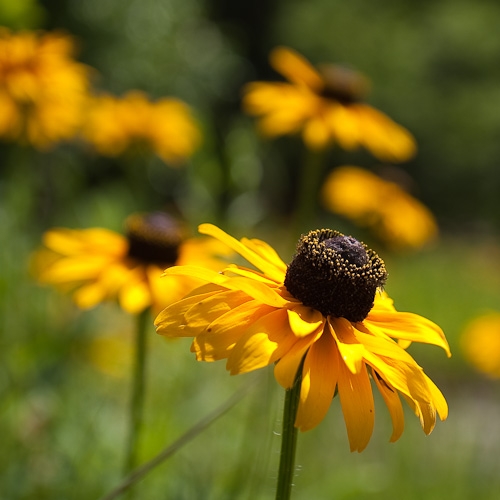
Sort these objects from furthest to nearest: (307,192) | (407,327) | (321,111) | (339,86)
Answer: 1. (339,86)
2. (321,111)
3. (307,192)
4. (407,327)

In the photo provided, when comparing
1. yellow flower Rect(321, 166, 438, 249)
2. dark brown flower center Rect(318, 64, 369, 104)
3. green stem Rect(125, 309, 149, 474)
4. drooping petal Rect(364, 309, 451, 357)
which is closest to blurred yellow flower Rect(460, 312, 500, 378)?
yellow flower Rect(321, 166, 438, 249)

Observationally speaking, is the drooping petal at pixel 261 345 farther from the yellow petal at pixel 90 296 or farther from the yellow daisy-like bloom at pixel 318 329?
the yellow petal at pixel 90 296

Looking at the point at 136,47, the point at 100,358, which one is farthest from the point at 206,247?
the point at 136,47

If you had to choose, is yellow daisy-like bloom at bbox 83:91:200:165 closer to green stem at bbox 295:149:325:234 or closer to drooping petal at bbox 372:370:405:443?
green stem at bbox 295:149:325:234

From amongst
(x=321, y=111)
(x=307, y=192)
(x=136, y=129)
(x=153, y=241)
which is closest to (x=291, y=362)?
(x=153, y=241)

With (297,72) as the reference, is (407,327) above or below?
above

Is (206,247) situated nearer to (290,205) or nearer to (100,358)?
(100,358)

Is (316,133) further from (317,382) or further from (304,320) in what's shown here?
(317,382)

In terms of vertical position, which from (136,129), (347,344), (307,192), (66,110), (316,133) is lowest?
(136,129)
